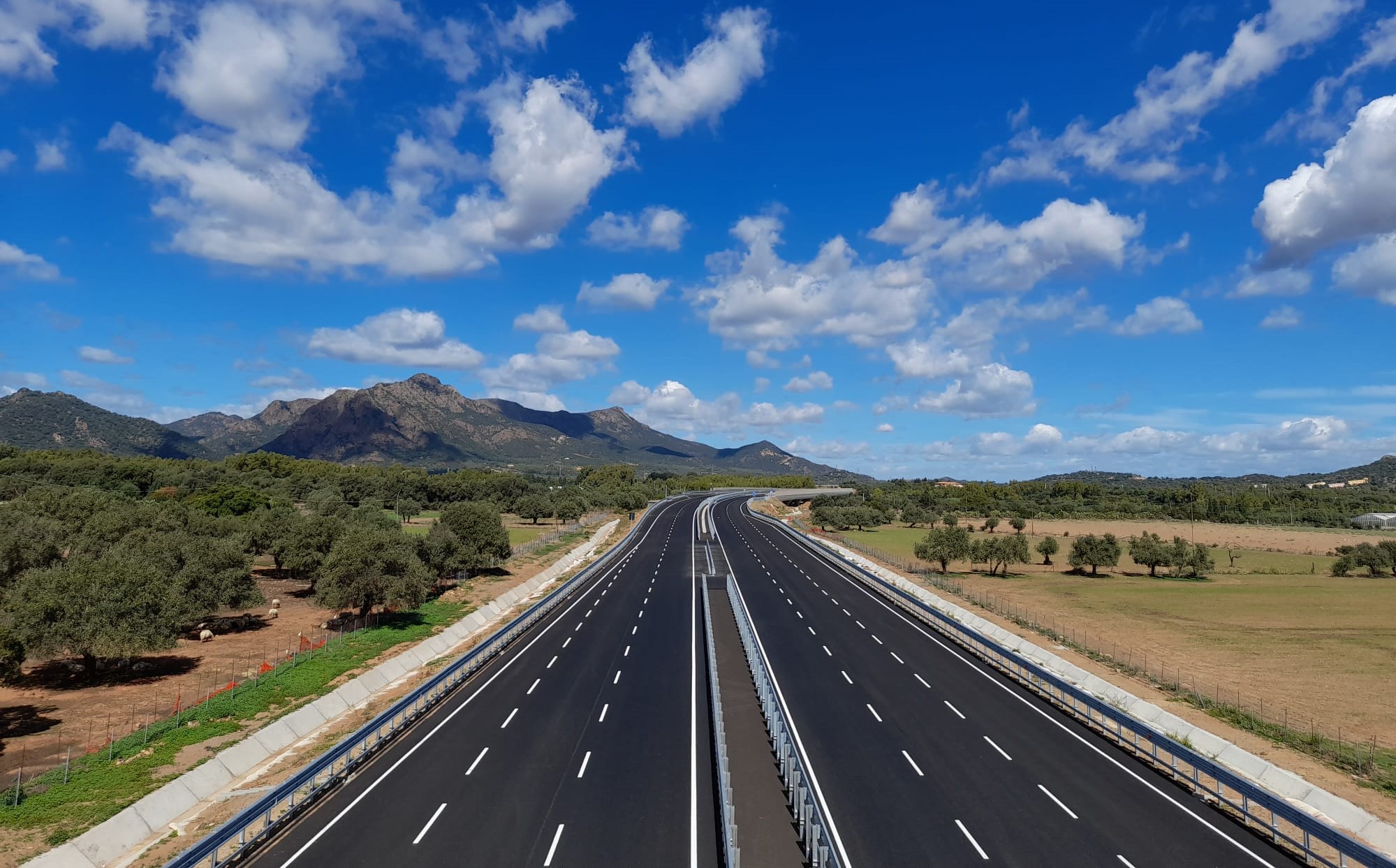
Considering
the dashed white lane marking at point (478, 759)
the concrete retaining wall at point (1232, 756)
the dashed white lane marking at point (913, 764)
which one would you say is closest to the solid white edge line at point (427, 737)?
the dashed white lane marking at point (478, 759)

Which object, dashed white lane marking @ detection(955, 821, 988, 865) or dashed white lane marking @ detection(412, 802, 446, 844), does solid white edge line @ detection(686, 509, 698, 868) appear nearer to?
dashed white lane marking @ detection(955, 821, 988, 865)

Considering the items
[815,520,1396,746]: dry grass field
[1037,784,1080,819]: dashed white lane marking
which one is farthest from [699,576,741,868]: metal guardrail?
[815,520,1396,746]: dry grass field

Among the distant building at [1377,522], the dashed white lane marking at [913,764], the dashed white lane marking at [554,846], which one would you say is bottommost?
the dashed white lane marking at [913,764]

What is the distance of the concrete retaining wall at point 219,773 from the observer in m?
17.7

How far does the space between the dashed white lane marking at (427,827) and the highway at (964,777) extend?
10.9m

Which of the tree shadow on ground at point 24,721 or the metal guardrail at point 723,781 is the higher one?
the metal guardrail at point 723,781

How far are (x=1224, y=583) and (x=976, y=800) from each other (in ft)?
234

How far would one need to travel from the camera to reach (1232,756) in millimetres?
23688

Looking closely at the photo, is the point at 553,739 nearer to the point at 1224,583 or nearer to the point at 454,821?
the point at 454,821

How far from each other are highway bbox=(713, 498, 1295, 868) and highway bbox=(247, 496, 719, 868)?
4.43 m

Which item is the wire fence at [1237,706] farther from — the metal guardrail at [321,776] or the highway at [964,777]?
the metal guardrail at [321,776]

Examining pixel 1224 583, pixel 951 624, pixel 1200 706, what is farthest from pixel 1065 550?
pixel 1200 706

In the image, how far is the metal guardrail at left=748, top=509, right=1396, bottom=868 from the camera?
681 inches

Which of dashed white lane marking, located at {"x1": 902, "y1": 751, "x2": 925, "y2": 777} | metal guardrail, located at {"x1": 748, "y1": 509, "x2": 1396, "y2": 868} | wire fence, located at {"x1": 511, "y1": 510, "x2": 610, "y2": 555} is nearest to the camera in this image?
metal guardrail, located at {"x1": 748, "y1": 509, "x2": 1396, "y2": 868}
